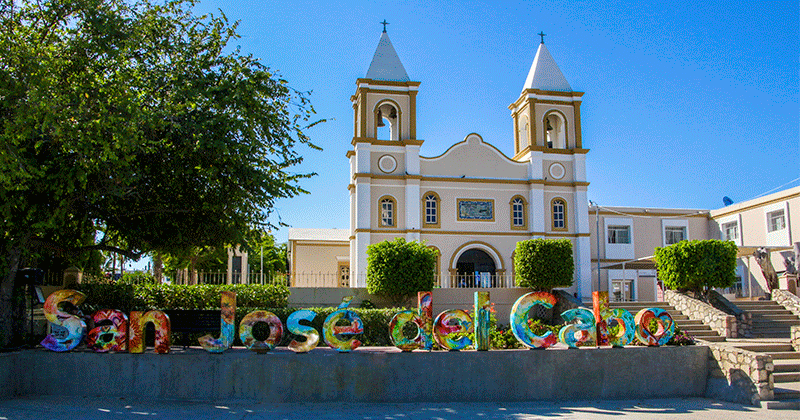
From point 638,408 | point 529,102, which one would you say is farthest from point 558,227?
point 638,408

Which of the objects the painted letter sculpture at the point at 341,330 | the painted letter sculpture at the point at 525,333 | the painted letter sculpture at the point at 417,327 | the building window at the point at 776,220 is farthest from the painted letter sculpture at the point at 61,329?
the building window at the point at 776,220

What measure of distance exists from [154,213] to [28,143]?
308cm

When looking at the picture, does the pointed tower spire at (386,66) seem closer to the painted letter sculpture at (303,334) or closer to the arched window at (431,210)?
the arched window at (431,210)

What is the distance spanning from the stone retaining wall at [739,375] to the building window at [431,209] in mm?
16752

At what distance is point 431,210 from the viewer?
91.7 ft

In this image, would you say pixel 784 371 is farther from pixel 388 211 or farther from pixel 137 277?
pixel 388 211

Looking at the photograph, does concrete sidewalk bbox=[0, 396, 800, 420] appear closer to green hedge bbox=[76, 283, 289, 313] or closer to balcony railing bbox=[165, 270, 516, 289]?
green hedge bbox=[76, 283, 289, 313]

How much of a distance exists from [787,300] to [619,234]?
1206 cm

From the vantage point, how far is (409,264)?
18578 mm

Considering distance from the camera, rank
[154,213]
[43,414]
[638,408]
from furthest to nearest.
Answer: [154,213], [638,408], [43,414]

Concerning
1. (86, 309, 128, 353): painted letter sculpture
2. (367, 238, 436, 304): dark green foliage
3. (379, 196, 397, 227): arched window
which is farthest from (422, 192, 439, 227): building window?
(86, 309, 128, 353): painted letter sculpture

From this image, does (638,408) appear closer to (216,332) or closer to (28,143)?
(216,332)

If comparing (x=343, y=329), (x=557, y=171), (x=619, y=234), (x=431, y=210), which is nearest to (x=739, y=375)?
(x=343, y=329)

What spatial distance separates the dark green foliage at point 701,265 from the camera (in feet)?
62.3
